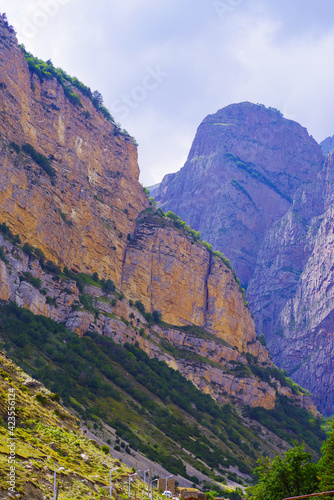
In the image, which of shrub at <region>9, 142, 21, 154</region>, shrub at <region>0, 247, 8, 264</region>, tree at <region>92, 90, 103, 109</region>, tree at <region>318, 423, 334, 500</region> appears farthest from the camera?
tree at <region>92, 90, 103, 109</region>

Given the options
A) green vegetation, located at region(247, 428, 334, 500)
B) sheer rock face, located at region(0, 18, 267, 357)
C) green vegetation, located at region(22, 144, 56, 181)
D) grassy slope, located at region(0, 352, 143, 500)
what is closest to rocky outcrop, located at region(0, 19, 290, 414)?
sheer rock face, located at region(0, 18, 267, 357)

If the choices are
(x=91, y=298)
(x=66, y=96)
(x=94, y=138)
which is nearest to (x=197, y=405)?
(x=91, y=298)

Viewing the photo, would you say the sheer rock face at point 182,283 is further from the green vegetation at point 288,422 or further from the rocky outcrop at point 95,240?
the green vegetation at point 288,422

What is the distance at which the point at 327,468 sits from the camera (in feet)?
136

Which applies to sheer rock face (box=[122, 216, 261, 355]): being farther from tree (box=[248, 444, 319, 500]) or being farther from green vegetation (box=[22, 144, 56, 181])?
tree (box=[248, 444, 319, 500])

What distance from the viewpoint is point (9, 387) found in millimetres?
47625

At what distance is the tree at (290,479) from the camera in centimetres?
4378

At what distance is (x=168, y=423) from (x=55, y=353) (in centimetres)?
Result: 2415

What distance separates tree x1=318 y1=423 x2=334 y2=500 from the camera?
131ft

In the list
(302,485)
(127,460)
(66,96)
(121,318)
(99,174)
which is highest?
(66,96)

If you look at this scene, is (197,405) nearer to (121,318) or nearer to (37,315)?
(121,318)

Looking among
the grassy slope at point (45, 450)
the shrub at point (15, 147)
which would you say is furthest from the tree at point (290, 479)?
the shrub at point (15, 147)

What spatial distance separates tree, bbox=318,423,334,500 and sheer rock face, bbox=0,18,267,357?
2770 inches

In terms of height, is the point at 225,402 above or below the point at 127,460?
above
